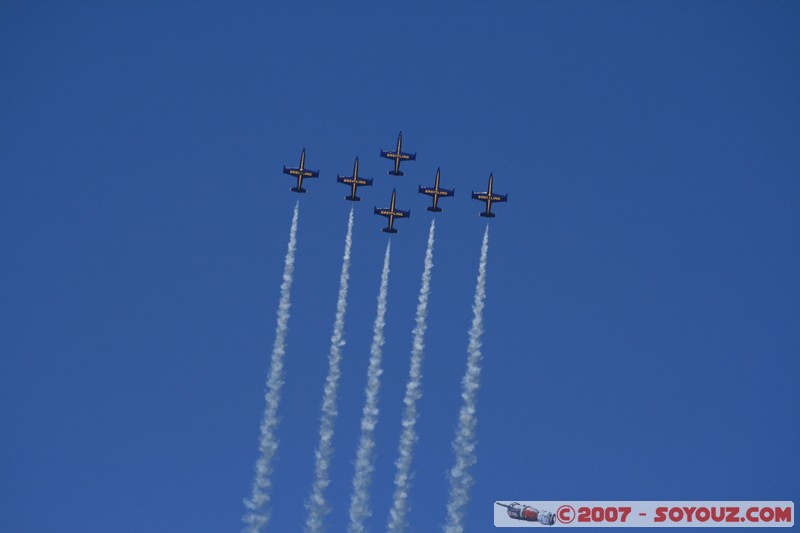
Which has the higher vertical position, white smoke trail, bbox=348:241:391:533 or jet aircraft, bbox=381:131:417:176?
jet aircraft, bbox=381:131:417:176

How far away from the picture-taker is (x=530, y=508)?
77.7 meters

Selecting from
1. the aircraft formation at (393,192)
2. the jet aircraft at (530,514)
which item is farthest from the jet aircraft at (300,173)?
the jet aircraft at (530,514)

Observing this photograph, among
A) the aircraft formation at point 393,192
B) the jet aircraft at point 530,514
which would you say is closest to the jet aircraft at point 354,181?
the aircraft formation at point 393,192

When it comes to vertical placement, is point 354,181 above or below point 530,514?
Answer: above

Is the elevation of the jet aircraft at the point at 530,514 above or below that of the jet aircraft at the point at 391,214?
below

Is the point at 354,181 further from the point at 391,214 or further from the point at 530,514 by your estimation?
the point at 530,514

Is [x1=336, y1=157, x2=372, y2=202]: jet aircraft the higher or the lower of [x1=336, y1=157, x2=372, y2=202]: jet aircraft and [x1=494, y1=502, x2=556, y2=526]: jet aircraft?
the higher

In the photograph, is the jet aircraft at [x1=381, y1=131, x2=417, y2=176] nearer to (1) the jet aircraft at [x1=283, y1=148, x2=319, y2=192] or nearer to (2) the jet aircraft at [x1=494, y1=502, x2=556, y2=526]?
(1) the jet aircraft at [x1=283, y1=148, x2=319, y2=192]

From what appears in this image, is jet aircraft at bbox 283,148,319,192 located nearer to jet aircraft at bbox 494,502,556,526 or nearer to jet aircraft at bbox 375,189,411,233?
jet aircraft at bbox 375,189,411,233

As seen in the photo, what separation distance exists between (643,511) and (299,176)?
34324mm

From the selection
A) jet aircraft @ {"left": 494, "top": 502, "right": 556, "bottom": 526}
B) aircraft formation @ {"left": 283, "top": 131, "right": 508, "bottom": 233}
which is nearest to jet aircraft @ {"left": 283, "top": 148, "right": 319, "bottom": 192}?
aircraft formation @ {"left": 283, "top": 131, "right": 508, "bottom": 233}

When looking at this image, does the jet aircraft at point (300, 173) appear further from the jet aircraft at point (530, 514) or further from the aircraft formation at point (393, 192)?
the jet aircraft at point (530, 514)

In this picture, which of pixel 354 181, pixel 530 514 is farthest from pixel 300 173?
pixel 530 514

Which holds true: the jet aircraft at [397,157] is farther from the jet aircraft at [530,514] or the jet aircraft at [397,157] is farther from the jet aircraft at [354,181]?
the jet aircraft at [530,514]
